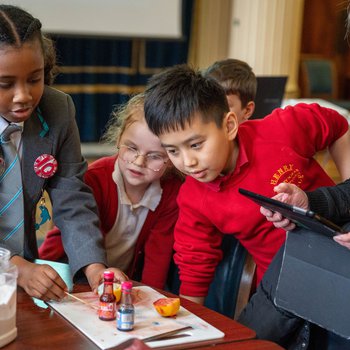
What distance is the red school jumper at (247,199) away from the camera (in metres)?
1.88

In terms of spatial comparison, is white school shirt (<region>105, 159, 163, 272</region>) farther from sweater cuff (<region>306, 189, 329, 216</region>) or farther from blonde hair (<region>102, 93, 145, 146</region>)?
sweater cuff (<region>306, 189, 329, 216</region>)

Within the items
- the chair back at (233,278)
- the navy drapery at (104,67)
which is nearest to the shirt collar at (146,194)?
the chair back at (233,278)

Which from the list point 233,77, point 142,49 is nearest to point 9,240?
point 233,77

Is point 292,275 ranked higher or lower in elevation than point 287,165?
lower

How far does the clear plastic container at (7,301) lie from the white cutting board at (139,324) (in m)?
0.13

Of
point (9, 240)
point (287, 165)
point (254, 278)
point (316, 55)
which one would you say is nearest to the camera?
point (9, 240)

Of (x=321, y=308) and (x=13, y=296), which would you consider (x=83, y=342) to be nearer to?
(x=13, y=296)

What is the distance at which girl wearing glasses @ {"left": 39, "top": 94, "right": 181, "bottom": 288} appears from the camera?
82.0 inches

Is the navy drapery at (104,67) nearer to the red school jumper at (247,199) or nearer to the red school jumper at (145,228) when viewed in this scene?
the red school jumper at (145,228)

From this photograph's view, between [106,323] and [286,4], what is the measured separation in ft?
16.4

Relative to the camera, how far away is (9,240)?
1.79 meters

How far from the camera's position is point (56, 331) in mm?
1314

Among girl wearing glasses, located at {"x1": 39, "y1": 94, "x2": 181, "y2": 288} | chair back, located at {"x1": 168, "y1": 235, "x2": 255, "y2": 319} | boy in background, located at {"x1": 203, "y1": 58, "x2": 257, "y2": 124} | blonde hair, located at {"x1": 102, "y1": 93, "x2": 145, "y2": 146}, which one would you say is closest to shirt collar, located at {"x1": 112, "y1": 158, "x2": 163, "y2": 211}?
girl wearing glasses, located at {"x1": 39, "y1": 94, "x2": 181, "y2": 288}

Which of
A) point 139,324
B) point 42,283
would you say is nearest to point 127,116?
point 42,283
